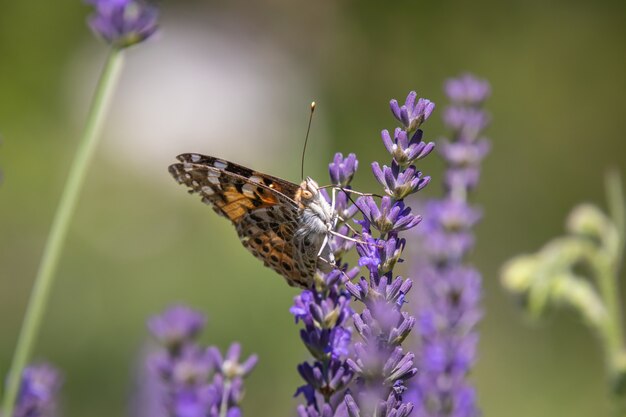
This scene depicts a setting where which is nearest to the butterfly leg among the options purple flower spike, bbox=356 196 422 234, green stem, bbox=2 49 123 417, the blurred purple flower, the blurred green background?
purple flower spike, bbox=356 196 422 234

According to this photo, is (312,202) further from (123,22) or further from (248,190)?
(123,22)

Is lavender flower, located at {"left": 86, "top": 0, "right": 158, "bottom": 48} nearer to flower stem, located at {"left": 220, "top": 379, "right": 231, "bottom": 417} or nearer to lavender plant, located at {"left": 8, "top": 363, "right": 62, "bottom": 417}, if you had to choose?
lavender plant, located at {"left": 8, "top": 363, "right": 62, "bottom": 417}

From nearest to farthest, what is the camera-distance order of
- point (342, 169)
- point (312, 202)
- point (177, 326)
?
point (342, 169) → point (177, 326) → point (312, 202)

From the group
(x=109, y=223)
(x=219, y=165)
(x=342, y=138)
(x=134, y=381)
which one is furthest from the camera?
(x=342, y=138)

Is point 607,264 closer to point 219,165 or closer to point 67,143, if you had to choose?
point 219,165

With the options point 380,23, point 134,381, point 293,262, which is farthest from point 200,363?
point 380,23

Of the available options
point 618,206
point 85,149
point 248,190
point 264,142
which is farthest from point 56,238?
point 264,142

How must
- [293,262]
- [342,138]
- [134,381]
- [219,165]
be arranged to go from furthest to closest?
[342,138]
[134,381]
[219,165]
[293,262]
